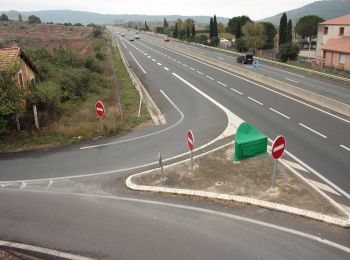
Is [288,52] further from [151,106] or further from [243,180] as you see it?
[243,180]

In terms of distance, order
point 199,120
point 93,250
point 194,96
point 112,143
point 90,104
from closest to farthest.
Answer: point 93,250, point 112,143, point 199,120, point 90,104, point 194,96

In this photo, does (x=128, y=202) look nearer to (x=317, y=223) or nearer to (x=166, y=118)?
(x=317, y=223)

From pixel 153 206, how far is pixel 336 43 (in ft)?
157

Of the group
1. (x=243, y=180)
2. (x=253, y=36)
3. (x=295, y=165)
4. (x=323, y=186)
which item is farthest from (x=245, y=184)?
(x=253, y=36)

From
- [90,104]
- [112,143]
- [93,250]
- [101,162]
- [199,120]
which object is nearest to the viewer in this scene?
[93,250]

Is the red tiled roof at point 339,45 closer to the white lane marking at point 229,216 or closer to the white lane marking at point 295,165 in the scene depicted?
the white lane marking at point 295,165

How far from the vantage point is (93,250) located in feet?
25.6

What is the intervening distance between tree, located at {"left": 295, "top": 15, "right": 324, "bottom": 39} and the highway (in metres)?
81.3

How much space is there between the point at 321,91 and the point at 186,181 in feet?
69.7

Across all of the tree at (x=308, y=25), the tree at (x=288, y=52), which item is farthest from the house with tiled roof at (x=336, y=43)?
the tree at (x=308, y=25)

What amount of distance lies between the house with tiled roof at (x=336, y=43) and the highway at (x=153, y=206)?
100 feet

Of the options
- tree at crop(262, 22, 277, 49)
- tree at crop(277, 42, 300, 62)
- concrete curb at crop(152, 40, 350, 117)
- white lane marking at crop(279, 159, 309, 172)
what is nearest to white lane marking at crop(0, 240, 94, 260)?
white lane marking at crop(279, 159, 309, 172)

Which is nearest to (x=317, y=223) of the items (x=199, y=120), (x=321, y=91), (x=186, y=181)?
(x=186, y=181)

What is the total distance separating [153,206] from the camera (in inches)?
384
